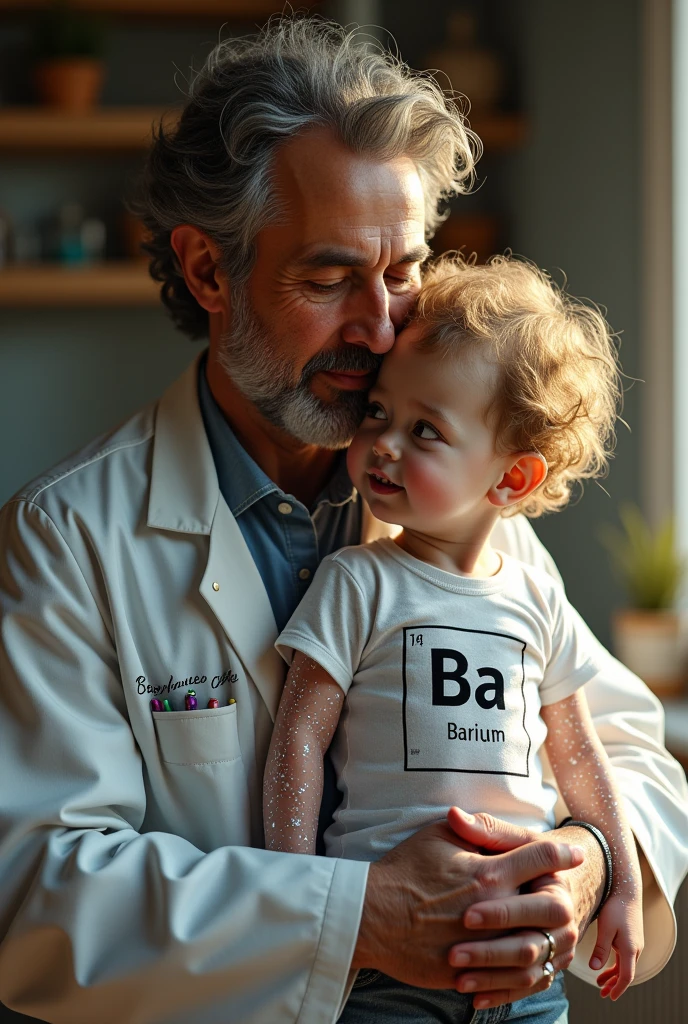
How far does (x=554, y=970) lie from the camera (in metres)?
1.31

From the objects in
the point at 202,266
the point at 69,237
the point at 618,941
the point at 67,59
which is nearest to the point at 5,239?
the point at 69,237

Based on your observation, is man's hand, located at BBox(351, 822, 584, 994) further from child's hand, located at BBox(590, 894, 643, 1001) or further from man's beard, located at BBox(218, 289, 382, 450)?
man's beard, located at BBox(218, 289, 382, 450)

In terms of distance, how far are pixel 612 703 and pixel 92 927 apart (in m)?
0.86

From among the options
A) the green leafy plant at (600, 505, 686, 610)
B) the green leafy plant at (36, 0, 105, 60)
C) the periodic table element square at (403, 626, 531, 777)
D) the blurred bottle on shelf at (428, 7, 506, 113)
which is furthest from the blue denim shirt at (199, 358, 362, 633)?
the green leafy plant at (36, 0, 105, 60)

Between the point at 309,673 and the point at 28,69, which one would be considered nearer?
the point at 309,673

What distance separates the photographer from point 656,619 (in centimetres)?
272

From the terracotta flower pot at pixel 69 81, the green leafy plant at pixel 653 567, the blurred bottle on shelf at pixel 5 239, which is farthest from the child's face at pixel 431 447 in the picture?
the blurred bottle on shelf at pixel 5 239

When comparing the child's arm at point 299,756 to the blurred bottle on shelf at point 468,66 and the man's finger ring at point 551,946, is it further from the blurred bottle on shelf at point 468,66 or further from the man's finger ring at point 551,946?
the blurred bottle on shelf at point 468,66

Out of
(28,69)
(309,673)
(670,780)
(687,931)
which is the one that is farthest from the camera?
(28,69)

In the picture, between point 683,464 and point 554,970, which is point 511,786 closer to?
point 554,970

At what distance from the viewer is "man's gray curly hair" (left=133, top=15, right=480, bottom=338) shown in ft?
5.04

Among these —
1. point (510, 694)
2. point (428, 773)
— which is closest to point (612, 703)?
point (510, 694)

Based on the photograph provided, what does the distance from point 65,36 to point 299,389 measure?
2.35m

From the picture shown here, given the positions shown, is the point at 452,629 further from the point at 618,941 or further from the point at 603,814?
the point at 618,941
